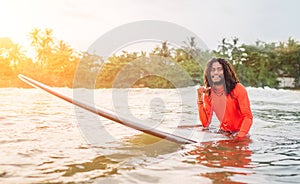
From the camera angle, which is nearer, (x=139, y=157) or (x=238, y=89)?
(x=139, y=157)

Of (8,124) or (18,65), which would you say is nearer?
(8,124)

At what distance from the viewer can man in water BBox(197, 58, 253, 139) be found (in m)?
3.70

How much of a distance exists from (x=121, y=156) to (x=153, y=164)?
0.39 m

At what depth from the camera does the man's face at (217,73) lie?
3807 mm

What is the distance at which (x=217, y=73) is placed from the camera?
3.83 metres

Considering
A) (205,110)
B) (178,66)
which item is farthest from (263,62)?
(205,110)

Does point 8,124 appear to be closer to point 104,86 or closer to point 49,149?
point 49,149

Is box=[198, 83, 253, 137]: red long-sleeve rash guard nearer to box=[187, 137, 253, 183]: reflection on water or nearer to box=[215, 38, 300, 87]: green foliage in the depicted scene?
box=[187, 137, 253, 183]: reflection on water

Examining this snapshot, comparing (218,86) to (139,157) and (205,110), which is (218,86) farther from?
(139,157)

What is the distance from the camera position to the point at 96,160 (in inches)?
107

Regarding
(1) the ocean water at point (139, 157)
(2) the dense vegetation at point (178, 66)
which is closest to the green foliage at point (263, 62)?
(2) the dense vegetation at point (178, 66)

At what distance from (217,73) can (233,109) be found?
0.42 m

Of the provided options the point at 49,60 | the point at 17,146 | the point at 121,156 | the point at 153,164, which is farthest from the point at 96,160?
the point at 49,60

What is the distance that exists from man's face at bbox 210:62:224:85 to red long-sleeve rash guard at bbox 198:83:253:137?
0.17m
